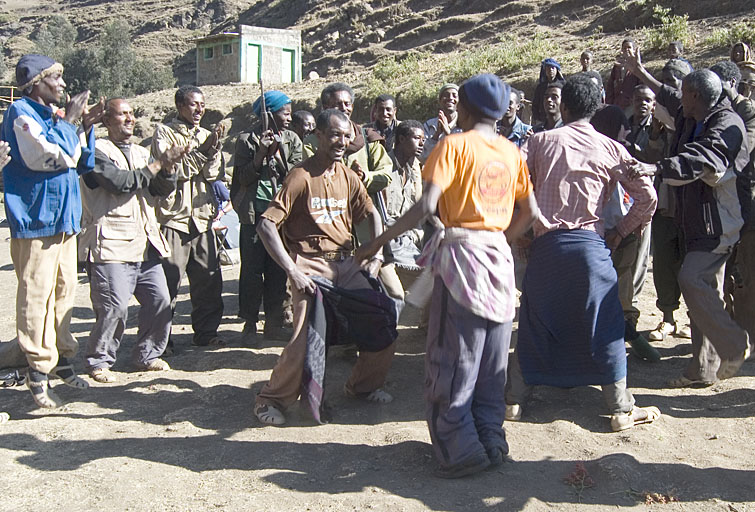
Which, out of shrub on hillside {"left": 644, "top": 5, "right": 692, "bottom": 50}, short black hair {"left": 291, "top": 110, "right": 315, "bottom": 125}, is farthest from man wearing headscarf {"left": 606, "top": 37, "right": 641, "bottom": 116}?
shrub on hillside {"left": 644, "top": 5, "right": 692, "bottom": 50}

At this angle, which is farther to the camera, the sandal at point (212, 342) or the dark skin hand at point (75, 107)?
the sandal at point (212, 342)

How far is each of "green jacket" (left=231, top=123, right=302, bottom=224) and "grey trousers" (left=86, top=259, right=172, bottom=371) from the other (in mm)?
911

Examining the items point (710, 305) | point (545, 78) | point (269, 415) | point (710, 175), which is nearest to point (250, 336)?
point (269, 415)

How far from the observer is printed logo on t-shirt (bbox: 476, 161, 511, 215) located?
3.66 meters

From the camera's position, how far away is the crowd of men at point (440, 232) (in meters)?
3.78

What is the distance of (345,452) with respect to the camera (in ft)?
13.9

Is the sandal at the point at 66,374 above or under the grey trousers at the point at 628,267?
under

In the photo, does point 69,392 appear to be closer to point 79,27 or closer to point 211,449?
point 211,449

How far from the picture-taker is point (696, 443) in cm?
431

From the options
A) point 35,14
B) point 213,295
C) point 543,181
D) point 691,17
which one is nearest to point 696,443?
point 543,181

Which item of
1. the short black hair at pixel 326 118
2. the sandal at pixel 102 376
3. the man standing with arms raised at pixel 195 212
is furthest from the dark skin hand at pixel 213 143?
the sandal at pixel 102 376

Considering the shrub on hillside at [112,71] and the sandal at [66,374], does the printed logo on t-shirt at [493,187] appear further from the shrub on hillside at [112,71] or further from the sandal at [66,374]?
the shrub on hillside at [112,71]

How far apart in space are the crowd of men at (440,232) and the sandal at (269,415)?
1cm

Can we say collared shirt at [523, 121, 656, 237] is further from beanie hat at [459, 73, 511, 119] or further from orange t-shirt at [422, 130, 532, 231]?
beanie hat at [459, 73, 511, 119]
